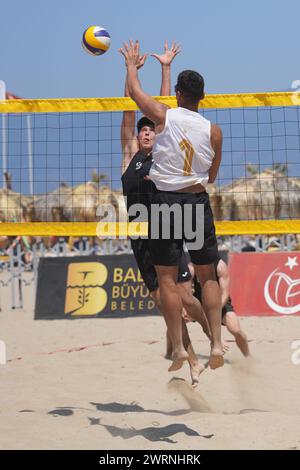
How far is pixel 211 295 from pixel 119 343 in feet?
12.7

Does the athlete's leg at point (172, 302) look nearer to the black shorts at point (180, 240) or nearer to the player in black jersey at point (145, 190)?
the black shorts at point (180, 240)

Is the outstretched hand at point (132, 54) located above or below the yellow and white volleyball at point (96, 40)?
below

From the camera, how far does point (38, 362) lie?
790 centimetres

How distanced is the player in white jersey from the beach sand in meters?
0.51

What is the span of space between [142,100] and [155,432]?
1984 mm

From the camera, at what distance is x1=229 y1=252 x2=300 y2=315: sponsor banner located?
11.0 m

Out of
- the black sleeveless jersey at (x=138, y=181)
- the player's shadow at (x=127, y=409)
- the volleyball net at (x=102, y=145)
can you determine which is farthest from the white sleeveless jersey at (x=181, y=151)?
the volleyball net at (x=102, y=145)

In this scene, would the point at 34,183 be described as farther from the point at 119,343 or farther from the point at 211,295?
the point at 211,295

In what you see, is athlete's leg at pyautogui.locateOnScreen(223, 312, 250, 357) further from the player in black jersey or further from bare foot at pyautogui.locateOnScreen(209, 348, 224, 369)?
bare foot at pyautogui.locateOnScreen(209, 348, 224, 369)

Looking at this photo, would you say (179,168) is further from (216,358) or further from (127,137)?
(127,137)

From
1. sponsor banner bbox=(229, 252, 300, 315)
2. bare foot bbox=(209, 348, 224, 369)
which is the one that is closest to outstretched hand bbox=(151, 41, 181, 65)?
bare foot bbox=(209, 348, 224, 369)

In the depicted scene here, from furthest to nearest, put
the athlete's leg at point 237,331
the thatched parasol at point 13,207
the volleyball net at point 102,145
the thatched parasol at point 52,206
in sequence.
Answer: the thatched parasol at point 13,207 < the thatched parasol at point 52,206 < the volleyball net at point 102,145 < the athlete's leg at point 237,331

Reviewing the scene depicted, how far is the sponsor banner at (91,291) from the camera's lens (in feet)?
37.1

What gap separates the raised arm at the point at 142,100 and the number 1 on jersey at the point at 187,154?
16cm
